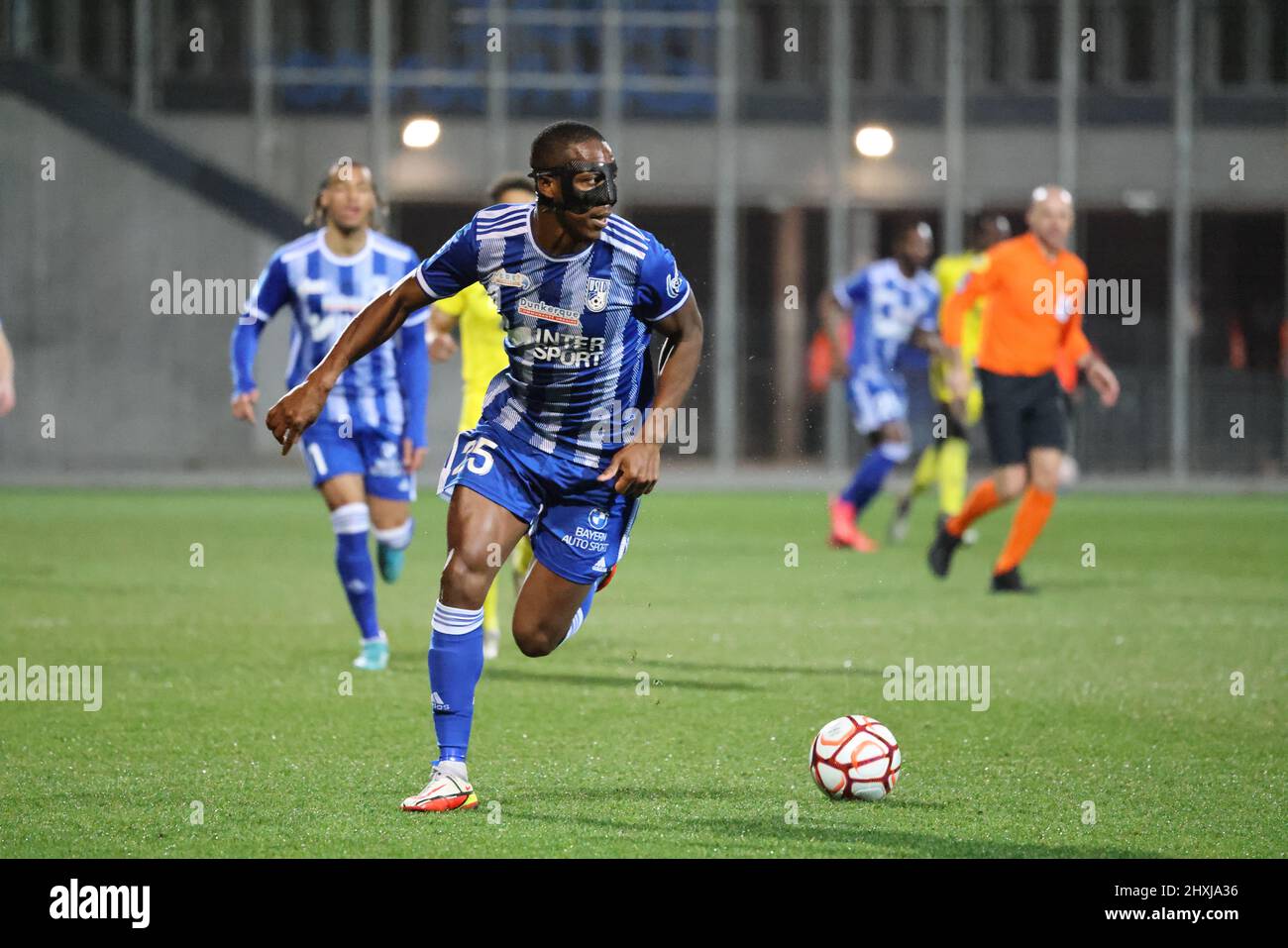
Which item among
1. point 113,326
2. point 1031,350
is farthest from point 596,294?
point 113,326

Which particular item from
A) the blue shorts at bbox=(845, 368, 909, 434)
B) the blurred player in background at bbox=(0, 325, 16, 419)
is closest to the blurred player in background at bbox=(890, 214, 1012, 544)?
the blue shorts at bbox=(845, 368, 909, 434)

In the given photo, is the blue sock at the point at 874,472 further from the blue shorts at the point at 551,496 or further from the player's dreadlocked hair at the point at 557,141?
the player's dreadlocked hair at the point at 557,141

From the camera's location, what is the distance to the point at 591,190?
235 inches

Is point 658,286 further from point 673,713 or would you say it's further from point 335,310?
point 335,310

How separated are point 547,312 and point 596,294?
151 millimetres

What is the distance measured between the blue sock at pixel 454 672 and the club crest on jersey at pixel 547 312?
863mm

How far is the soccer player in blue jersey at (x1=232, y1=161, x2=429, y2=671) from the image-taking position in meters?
9.29

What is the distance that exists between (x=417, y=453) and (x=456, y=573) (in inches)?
129

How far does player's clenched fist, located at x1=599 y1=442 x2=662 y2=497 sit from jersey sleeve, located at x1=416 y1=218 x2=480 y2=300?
66 centimetres

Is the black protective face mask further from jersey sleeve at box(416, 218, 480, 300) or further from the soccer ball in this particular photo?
the soccer ball

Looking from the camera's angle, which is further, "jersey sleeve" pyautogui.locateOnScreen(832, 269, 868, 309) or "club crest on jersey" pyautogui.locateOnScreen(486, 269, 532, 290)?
"jersey sleeve" pyautogui.locateOnScreen(832, 269, 868, 309)

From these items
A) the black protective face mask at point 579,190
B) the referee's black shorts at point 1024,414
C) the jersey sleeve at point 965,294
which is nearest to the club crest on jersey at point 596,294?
the black protective face mask at point 579,190
